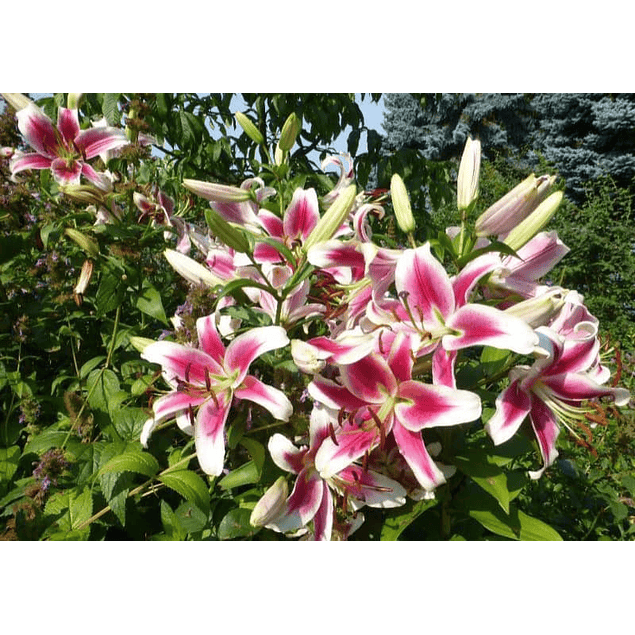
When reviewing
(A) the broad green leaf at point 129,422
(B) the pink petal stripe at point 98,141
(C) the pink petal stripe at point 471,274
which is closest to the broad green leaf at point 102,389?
(A) the broad green leaf at point 129,422

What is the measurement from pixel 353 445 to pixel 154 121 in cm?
165

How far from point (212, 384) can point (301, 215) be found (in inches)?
12.8

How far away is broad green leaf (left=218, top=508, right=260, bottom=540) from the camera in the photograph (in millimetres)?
831

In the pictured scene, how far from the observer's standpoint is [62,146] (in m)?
1.25

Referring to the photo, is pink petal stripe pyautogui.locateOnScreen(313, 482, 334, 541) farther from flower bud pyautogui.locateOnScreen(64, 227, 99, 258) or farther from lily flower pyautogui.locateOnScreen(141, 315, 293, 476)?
flower bud pyautogui.locateOnScreen(64, 227, 99, 258)

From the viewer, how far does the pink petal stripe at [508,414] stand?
0.68 meters

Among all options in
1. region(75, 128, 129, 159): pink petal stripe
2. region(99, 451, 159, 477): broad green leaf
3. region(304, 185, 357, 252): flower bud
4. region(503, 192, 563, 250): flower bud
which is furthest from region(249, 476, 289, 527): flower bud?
A: region(75, 128, 129, 159): pink petal stripe

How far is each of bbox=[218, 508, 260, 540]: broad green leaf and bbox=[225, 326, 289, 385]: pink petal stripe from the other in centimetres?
24

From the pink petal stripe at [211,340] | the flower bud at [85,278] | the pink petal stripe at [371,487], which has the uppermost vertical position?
the flower bud at [85,278]

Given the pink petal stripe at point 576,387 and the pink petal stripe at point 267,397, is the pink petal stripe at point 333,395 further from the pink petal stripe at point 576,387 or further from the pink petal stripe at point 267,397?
the pink petal stripe at point 576,387

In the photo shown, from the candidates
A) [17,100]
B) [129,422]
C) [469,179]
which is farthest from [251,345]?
[17,100]

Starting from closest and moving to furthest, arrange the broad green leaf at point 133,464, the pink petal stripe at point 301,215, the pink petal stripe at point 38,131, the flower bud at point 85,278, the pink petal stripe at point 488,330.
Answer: the pink petal stripe at point 488,330 → the broad green leaf at point 133,464 → the pink petal stripe at point 301,215 → the pink petal stripe at point 38,131 → the flower bud at point 85,278

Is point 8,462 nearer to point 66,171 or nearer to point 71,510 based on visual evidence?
point 71,510

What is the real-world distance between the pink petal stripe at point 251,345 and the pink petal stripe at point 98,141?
29.5 inches
